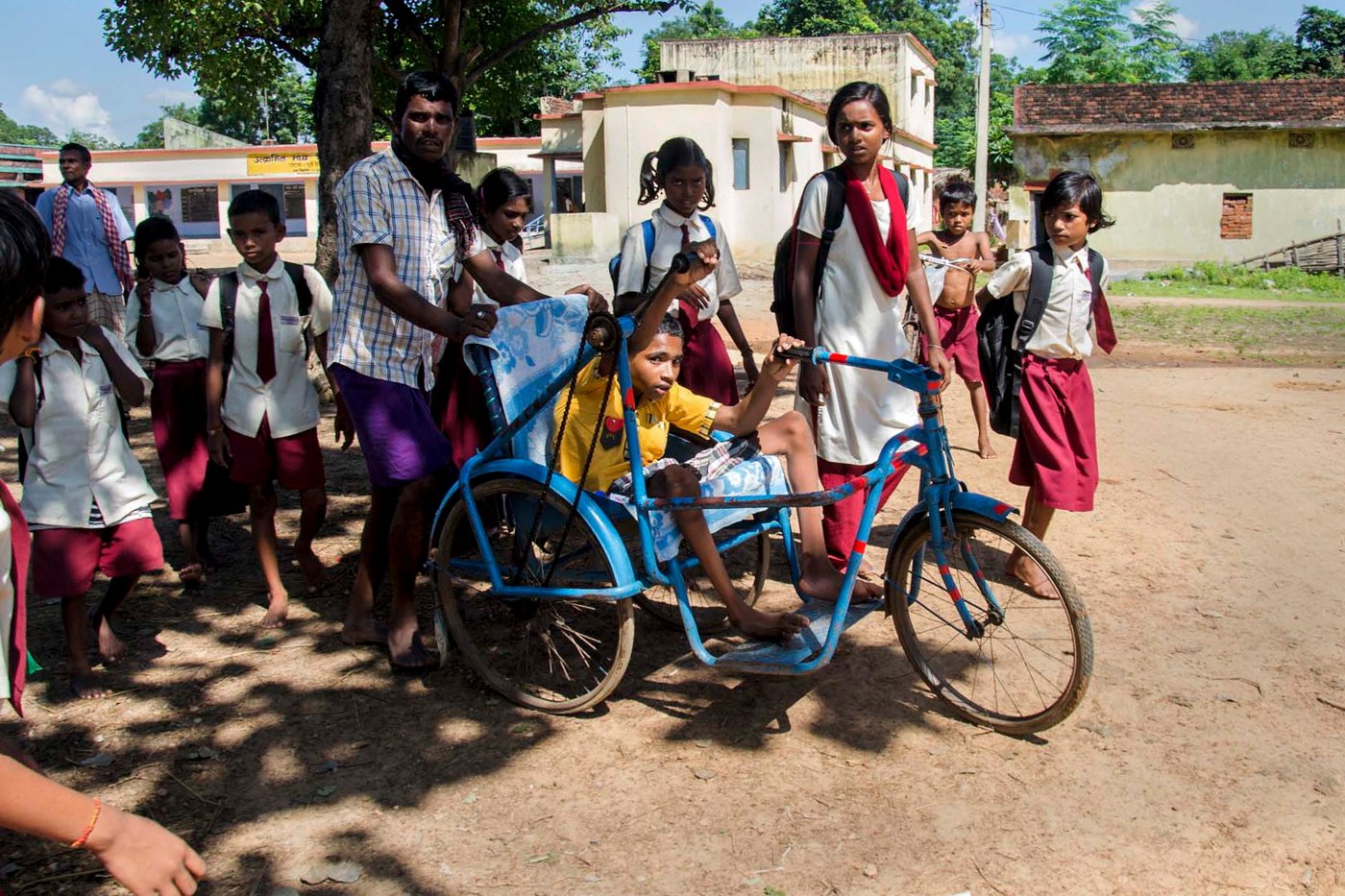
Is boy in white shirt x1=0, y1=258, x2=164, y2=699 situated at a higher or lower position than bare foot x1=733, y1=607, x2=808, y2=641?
higher

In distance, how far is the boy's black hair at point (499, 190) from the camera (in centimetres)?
498

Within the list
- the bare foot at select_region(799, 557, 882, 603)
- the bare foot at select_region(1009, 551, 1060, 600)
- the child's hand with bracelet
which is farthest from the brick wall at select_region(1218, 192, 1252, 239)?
the child's hand with bracelet

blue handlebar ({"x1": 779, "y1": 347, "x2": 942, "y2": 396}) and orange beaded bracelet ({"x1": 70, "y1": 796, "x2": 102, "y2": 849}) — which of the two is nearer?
orange beaded bracelet ({"x1": 70, "y1": 796, "x2": 102, "y2": 849})

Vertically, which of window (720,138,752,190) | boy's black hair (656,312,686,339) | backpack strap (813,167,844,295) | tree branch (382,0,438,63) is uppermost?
tree branch (382,0,438,63)

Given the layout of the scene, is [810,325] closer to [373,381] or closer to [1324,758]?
[373,381]

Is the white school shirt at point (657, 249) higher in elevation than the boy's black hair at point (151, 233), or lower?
lower

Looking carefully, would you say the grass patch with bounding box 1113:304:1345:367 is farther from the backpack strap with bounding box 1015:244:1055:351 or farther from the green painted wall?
the green painted wall

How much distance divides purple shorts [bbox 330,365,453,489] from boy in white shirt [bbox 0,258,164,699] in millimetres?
863

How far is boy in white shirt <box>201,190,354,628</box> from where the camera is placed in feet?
14.6

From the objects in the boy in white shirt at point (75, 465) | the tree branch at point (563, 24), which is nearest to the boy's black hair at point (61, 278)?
the boy in white shirt at point (75, 465)

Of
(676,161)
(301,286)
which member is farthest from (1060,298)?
(301,286)

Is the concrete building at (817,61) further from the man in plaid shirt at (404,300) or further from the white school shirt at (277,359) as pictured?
the man in plaid shirt at (404,300)

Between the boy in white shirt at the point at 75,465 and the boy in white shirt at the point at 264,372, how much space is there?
0.47m

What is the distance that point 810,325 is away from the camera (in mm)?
4332
